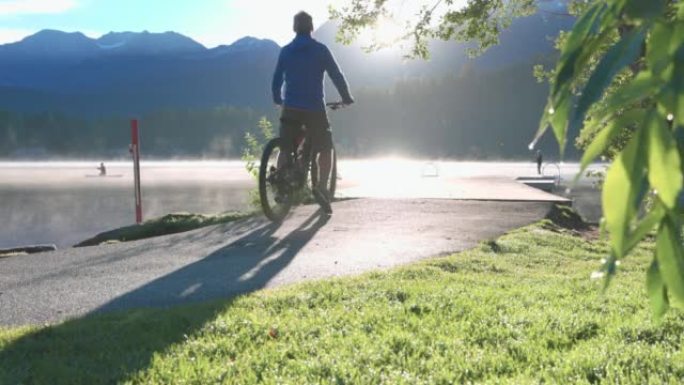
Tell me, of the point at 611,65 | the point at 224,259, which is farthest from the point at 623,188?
the point at 224,259

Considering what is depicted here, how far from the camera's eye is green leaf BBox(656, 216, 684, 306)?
0.91 meters

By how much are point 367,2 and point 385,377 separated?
958cm

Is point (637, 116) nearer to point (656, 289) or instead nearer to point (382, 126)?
point (656, 289)

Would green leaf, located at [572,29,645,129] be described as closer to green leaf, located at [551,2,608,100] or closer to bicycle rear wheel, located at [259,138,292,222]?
green leaf, located at [551,2,608,100]

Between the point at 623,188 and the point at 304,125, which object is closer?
the point at 623,188

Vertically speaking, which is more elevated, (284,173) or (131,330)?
(284,173)

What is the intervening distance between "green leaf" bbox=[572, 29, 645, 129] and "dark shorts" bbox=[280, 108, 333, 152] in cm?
715

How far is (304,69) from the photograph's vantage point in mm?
7949

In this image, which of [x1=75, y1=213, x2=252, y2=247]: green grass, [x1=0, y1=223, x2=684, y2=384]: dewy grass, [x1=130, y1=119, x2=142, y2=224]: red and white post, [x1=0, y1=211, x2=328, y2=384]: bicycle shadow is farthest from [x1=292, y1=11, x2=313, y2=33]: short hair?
[x1=130, y1=119, x2=142, y2=224]: red and white post

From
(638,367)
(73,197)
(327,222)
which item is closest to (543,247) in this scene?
(327,222)

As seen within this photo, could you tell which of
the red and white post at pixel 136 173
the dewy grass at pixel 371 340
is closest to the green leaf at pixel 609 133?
the dewy grass at pixel 371 340

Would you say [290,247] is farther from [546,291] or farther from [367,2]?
[367,2]

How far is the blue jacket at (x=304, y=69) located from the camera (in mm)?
7953

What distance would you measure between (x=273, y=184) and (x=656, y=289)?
7.25 meters
